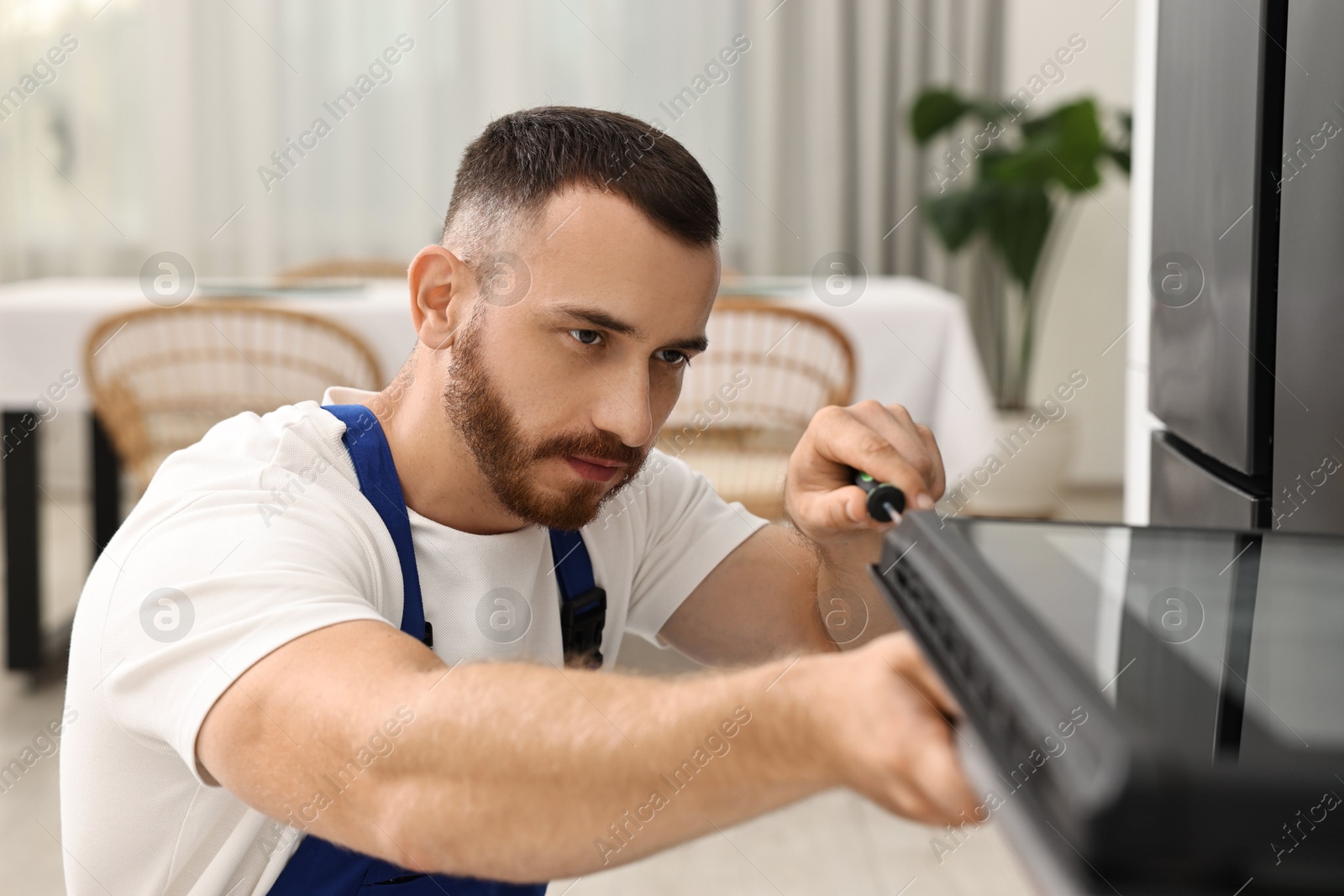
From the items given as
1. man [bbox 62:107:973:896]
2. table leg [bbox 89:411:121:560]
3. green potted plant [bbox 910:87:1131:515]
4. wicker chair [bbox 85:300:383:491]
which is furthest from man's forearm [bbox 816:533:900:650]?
green potted plant [bbox 910:87:1131:515]

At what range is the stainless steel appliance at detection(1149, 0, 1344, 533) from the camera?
0.72m

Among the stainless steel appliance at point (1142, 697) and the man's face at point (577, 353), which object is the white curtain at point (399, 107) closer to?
the man's face at point (577, 353)

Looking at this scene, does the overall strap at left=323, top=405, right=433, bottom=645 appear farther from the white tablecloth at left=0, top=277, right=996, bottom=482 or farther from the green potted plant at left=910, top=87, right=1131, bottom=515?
the green potted plant at left=910, top=87, right=1131, bottom=515

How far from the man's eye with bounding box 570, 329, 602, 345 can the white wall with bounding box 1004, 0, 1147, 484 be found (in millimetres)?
3702

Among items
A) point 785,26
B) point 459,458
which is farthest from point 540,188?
point 785,26

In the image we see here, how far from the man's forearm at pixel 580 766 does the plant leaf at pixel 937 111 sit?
360 centimetres

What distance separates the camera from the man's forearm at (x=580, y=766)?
1.40 ft

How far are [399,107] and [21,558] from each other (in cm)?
230

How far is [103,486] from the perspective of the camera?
9.03ft

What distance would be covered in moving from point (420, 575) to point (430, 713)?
1.25 feet

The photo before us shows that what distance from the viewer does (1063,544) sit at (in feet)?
1.63

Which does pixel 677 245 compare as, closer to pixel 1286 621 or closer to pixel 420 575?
pixel 420 575

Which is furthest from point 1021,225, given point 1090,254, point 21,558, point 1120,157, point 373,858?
point 373,858

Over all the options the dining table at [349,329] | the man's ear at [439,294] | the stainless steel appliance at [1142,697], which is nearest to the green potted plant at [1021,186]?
the dining table at [349,329]
